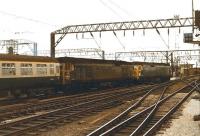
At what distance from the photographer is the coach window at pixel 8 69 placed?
75.0ft

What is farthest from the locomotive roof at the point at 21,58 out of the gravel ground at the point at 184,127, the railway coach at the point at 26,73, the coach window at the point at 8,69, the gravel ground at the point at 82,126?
the gravel ground at the point at 184,127

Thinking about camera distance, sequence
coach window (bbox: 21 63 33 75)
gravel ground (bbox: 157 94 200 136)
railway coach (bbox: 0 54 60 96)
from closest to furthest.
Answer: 1. gravel ground (bbox: 157 94 200 136)
2. railway coach (bbox: 0 54 60 96)
3. coach window (bbox: 21 63 33 75)

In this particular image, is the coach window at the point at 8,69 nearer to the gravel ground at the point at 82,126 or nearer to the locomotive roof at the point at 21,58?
the locomotive roof at the point at 21,58

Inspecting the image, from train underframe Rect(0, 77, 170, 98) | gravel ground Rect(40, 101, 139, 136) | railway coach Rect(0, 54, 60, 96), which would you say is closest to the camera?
gravel ground Rect(40, 101, 139, 136)

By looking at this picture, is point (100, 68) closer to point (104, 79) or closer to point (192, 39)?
point (104, 79)

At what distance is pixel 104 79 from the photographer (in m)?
38.7

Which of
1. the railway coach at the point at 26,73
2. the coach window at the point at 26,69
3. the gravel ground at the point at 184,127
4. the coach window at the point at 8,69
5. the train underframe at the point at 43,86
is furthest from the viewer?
the coach window at the point at 26,69

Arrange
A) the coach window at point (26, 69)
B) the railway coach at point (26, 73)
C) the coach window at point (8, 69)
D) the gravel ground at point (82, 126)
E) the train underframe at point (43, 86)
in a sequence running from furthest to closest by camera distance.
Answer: the coach window at point (26, 69) < the train underframe at point (43, 86) < the railway coach at point (26, 73) < the coach window at point (8, 69) < the gravel ground at point (82, 126)

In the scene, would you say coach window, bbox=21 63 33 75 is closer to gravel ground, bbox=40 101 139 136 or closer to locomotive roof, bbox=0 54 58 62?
locomotive roof, bbox=0 54 58 62

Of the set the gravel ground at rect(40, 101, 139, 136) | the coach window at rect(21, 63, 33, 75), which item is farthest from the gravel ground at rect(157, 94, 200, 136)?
the coach window at rect(21, 63, 33, 75)

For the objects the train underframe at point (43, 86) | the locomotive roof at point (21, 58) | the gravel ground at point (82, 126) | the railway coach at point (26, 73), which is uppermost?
the locomotive roof at point (21, 58)

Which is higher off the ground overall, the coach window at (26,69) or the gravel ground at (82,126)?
the coach window at (26,69)

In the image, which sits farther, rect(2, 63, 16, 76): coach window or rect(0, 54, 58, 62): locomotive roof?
rect(0, 54, 58, 62): locomotive roof

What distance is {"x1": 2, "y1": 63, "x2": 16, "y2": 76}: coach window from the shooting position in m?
22.9
